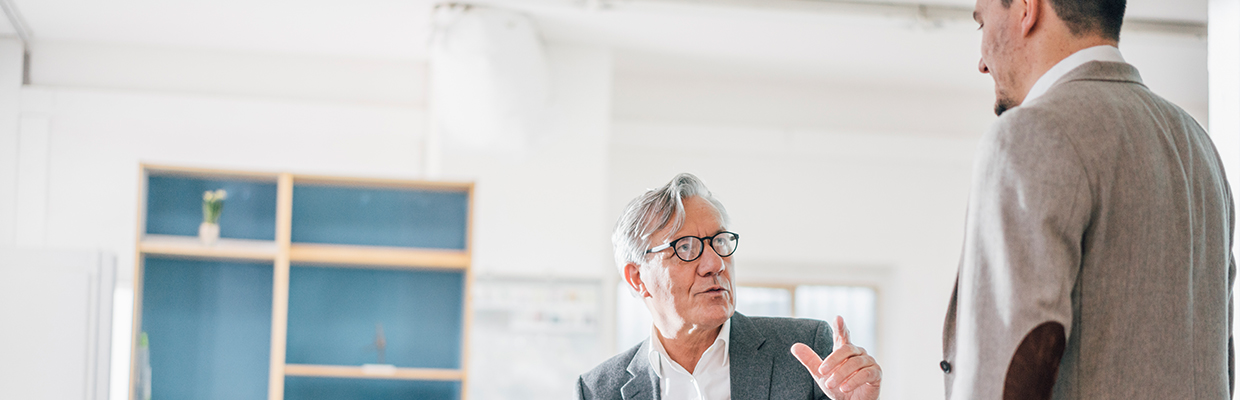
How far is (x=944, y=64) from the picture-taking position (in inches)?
250

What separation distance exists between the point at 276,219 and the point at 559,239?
1564 mm

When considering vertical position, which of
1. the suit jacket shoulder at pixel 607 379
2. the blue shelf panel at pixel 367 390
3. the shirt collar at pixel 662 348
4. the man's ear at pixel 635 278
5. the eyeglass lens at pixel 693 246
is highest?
the eyeglass lens at pixel 693 246

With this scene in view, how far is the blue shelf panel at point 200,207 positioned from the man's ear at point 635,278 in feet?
11.1

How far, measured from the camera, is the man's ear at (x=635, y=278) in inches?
87.0

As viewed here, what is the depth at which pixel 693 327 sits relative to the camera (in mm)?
2109

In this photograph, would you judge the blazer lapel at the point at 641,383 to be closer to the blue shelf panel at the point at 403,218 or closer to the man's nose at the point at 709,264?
the man's nose at the point at 709,264

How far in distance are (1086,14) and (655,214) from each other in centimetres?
108

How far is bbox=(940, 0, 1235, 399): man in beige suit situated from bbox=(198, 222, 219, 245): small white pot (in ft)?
14.6

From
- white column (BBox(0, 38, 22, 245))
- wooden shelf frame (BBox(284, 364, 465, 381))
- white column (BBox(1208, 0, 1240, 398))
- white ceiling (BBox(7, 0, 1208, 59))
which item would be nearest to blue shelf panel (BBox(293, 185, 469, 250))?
wooden shelf frame (BBox(284, 364, 465, 381))

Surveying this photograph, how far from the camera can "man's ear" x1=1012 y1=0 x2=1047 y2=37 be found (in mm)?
1217

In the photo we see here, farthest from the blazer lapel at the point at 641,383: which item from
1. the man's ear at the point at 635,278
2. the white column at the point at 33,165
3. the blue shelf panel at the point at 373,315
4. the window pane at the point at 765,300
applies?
the white column at the point at 33,165

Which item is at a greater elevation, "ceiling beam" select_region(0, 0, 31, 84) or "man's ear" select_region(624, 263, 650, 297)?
"ceiling beam" select_region(0, 0, 31, 84)

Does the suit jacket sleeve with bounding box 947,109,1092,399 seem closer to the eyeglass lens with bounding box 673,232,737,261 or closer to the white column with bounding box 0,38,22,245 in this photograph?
the eyeglass lens with bounding box 673,232,737,261

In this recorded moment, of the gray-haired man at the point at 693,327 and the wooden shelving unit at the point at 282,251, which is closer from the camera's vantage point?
the gray-haired man at the point at 693,327
